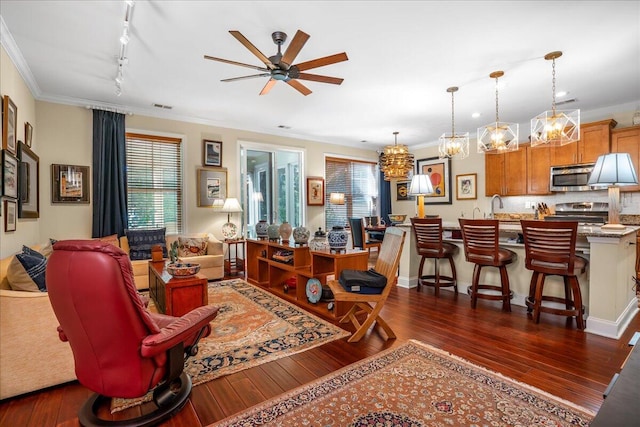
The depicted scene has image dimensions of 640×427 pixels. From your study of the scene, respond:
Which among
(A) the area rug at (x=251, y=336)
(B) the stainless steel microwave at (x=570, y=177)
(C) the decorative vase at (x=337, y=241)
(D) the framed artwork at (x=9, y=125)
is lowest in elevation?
(A) the area rug at (x=251, y=336)

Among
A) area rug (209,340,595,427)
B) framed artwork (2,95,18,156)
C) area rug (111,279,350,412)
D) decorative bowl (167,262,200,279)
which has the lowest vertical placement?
area rug (209,340,595,427)

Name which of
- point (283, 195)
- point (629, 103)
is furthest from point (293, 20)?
point (629, 103)

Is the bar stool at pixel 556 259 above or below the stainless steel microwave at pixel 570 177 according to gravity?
below

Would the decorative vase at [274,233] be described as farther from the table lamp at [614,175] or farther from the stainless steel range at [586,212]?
the stainless steel range at [586,212]

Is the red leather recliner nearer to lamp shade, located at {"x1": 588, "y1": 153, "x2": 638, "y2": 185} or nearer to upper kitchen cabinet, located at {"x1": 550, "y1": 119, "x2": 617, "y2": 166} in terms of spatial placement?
lamp shade, located at {"x1": 588, "y1": 153, "x2": 638, "y2": 185}

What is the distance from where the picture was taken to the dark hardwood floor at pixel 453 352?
1.85 m

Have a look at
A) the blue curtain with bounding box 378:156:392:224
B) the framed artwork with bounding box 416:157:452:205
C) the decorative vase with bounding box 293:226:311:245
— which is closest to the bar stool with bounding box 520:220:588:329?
the decorative vase with bounding box 293:226:311:245

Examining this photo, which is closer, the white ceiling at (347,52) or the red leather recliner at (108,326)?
the red leather recliner at (108,326)

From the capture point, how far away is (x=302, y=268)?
12.4 ft

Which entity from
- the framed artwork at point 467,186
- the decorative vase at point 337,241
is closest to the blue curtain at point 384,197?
the framed artwork at point 467,186

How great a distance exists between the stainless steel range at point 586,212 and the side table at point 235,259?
5.40 m

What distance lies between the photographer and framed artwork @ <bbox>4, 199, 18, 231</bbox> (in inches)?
116

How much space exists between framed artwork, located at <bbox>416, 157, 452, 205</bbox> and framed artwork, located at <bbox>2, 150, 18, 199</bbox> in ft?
22.9

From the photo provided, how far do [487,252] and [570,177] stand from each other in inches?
123
